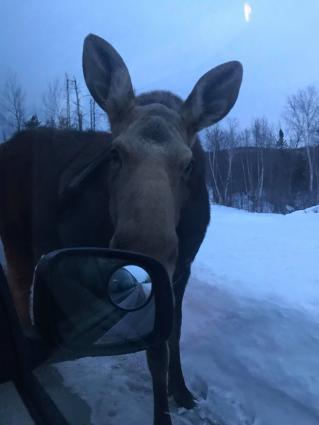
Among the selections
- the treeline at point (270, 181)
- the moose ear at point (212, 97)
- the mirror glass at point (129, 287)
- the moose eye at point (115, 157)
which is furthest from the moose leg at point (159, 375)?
the treeline at point (270, 181)

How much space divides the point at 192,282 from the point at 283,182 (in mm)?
25391

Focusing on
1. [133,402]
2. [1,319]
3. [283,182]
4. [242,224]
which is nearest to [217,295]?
[133,402]

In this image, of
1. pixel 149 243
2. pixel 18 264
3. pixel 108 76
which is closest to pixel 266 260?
pixel 18 264

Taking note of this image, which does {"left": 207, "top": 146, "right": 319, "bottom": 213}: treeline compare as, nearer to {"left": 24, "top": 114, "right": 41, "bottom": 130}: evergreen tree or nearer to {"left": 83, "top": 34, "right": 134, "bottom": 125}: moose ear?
{"left": 24, "top": 114, "right": 41, "bottom": 130}: evergreen tree

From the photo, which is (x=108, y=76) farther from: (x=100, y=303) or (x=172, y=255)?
(x=100, y=303)

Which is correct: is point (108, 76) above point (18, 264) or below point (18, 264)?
above

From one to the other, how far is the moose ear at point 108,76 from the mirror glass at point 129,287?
1867mm

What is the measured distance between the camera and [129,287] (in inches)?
90.2

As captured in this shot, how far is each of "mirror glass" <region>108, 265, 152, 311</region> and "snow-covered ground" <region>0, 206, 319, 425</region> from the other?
2.78ft

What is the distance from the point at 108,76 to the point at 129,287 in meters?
2.33

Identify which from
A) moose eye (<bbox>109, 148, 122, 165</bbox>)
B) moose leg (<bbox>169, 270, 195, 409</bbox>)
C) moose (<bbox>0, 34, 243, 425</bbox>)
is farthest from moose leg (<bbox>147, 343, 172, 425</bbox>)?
moose eye (<bbox>109, 148, 122, 165</bbox>)

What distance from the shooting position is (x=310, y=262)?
829 cm

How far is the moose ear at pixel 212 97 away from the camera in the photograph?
3887 millimetres

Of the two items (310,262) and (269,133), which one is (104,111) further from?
(269,133)
